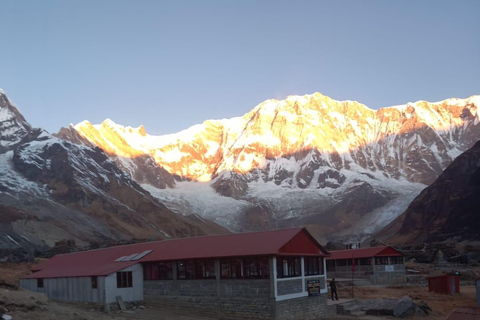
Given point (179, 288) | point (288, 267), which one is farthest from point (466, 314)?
point (179, 288)

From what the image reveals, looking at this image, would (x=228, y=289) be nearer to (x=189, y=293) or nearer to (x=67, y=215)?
(x=189, y=293)

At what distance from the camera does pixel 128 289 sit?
3625 cm

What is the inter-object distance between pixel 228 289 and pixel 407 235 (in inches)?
5093

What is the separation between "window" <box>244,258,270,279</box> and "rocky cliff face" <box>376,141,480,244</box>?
344 ft

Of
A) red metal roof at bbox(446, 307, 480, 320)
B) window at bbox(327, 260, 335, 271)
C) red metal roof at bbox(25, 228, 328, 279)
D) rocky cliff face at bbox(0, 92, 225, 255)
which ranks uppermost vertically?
rocky cliff face at bbox(0, 92, 225, 255)

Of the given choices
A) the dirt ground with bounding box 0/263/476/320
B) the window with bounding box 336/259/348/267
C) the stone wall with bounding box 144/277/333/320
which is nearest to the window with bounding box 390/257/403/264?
the window with bounding box 336/259/348/267

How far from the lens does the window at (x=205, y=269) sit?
33844 mm

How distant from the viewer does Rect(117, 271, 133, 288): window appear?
35688mm

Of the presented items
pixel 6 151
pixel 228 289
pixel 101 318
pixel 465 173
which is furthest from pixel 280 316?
pixel 6 151

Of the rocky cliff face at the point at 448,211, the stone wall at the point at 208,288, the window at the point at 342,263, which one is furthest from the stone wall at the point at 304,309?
the rocky cliff face at the point at 448,211

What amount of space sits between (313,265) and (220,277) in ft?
23.3

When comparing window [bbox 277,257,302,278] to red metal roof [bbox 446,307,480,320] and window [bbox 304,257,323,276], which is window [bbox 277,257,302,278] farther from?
red metal roof [bbox 446,307,480,320]

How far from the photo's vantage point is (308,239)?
1405 inches

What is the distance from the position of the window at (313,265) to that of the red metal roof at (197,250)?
529 mm
